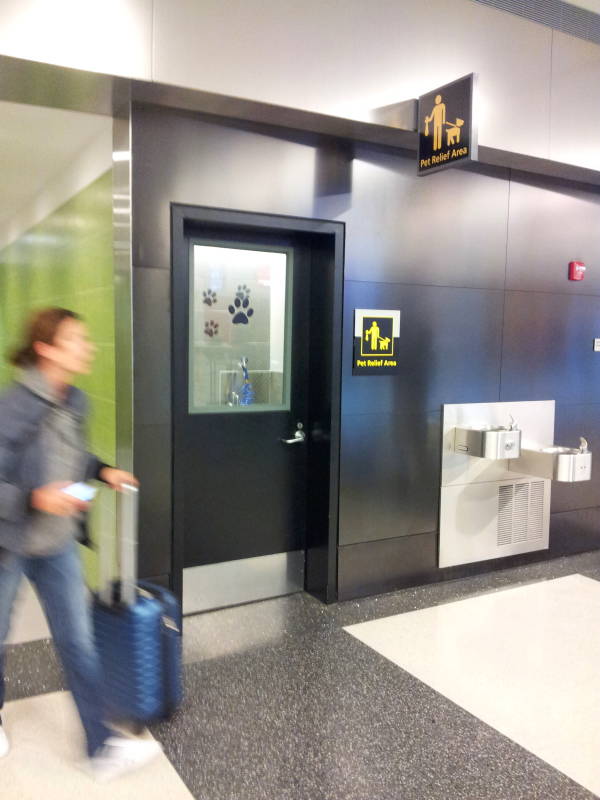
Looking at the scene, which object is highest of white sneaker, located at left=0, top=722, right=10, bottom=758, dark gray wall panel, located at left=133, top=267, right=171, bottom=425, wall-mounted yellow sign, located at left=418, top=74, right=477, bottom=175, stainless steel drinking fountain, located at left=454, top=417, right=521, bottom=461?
wall-mounted yellow sign, located at left=418, top=74, right=477, bottom=175

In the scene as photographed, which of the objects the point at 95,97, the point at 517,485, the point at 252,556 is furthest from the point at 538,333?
the point at 95,97

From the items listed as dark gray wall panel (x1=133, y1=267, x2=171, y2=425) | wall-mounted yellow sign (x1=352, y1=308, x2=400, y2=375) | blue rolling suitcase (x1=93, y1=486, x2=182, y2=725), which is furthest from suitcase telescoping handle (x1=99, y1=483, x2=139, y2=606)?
wall-mounted yellow sign (x1=352, y1=308, x2=400, y2=375)

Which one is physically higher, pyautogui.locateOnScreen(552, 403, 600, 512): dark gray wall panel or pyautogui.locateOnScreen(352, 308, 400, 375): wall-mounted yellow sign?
pyautogui.locateOnScreen(352, 308, 400, 375): wall-mounted yellow sign

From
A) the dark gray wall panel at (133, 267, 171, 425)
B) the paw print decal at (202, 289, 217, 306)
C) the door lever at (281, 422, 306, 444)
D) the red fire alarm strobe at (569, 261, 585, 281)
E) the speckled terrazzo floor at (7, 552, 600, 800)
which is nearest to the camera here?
the speckled terrazzo floor at (7, 552, 600, 800)

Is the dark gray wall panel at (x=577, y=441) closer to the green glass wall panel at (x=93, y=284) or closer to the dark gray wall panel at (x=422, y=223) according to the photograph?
the dark gray wall panel at (x=422, y=223)

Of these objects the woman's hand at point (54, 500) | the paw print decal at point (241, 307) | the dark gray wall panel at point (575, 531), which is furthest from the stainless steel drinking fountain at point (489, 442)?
the woman's hand at point (54, 500)

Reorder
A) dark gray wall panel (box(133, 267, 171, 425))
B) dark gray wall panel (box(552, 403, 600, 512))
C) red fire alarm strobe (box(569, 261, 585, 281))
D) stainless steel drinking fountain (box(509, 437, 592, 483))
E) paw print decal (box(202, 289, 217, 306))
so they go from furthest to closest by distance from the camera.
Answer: dark gray wall panel (box(552, 403, 600, 512))
red fire alarm strobe (box(569, 261, 585, 281))
stainless steel drinking fountain (box(509, 437, 592, 483))
paw print decal (box(202, 289, 217, 306))
dark gray wall panel (box(133, 267, 171, 425))

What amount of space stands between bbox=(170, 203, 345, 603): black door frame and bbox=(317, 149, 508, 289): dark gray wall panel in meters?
0.09

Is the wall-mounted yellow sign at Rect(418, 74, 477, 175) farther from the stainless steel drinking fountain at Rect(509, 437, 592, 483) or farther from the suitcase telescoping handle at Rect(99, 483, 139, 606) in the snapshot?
the suitcase telescoping handle at Rect(99, 483, 139, 606)

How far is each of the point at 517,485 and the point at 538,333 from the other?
104 centimetres

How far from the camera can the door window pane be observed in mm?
3779

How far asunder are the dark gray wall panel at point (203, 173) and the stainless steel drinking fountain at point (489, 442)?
65.2 inches

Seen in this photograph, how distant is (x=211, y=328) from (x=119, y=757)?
2157mm

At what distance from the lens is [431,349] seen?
14.1 ft
